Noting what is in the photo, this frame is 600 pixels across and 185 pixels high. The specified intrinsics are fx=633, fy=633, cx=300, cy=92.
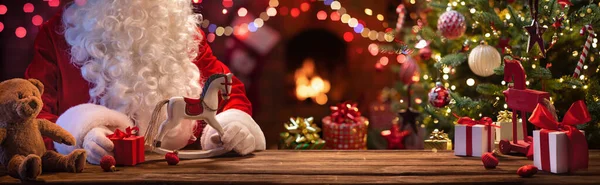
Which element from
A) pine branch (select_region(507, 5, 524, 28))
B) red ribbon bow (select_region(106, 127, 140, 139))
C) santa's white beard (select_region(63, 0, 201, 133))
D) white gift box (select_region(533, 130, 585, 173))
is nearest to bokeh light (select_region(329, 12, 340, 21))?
pine branch (select_region(507, 5, 524, 28))

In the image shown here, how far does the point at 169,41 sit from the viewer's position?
2141 mm

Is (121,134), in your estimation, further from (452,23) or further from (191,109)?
(452,23)

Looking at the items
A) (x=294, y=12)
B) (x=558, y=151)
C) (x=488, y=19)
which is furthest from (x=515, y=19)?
(x=294, y=12)

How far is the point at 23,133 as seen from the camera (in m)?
1.60

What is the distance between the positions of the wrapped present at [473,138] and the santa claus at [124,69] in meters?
0.63

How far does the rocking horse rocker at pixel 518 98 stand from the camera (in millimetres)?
1784

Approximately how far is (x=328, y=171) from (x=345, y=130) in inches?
53.8

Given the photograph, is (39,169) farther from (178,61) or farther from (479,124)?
(479,124)

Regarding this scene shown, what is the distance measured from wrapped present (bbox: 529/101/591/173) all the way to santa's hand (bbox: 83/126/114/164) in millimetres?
1140

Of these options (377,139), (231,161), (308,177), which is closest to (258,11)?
(377,139)

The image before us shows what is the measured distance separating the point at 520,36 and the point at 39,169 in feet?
6.73

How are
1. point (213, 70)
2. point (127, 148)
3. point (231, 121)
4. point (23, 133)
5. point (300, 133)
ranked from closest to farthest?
point (23, 133) → point (127, 148) → point (231, 121) → point (213, 70) → point (300, 133)

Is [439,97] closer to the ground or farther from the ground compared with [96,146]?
farther from the ground

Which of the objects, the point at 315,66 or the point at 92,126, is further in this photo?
the point at 315,66
